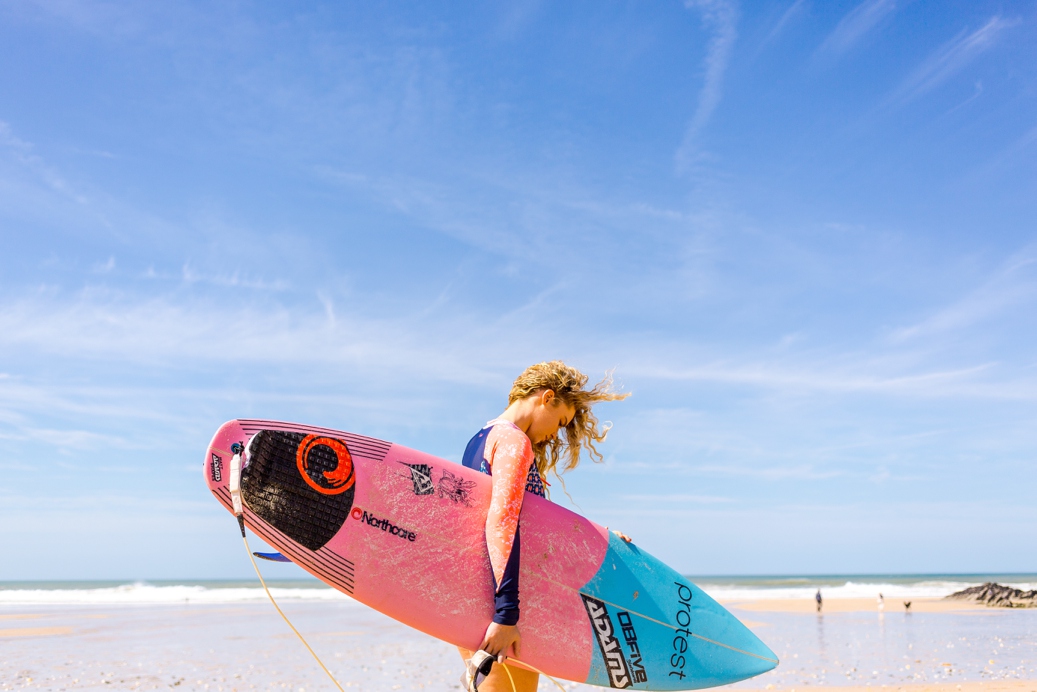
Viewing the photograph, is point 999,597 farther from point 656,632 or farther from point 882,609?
point 656,632

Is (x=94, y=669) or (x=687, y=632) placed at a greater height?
(x=687, y=632)

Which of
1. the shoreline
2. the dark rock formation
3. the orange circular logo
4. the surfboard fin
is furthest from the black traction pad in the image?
the dark rock formation

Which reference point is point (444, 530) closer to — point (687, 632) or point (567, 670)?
point (567, 670)

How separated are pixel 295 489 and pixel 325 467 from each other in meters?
0.15

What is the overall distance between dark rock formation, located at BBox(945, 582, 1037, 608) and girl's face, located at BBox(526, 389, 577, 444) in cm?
2350

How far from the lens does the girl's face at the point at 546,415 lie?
9.60 ft

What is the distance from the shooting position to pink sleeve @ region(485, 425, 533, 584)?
101 inches

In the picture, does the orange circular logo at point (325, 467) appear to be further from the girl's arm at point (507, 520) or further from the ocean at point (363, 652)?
the ocean at point (363, 652)

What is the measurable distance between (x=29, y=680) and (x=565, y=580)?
7592 millimetres

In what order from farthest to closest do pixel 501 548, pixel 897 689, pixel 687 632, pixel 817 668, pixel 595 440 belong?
pixel 817 668 → pixel 897 689 → pixel 687 632 → pixel 595 440 → pixel 501 548

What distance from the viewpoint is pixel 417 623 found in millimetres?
2871

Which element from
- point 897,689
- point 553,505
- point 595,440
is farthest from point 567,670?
point 897,689

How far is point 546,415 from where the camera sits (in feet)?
9.65

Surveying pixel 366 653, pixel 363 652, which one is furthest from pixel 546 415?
pixel 363 652
